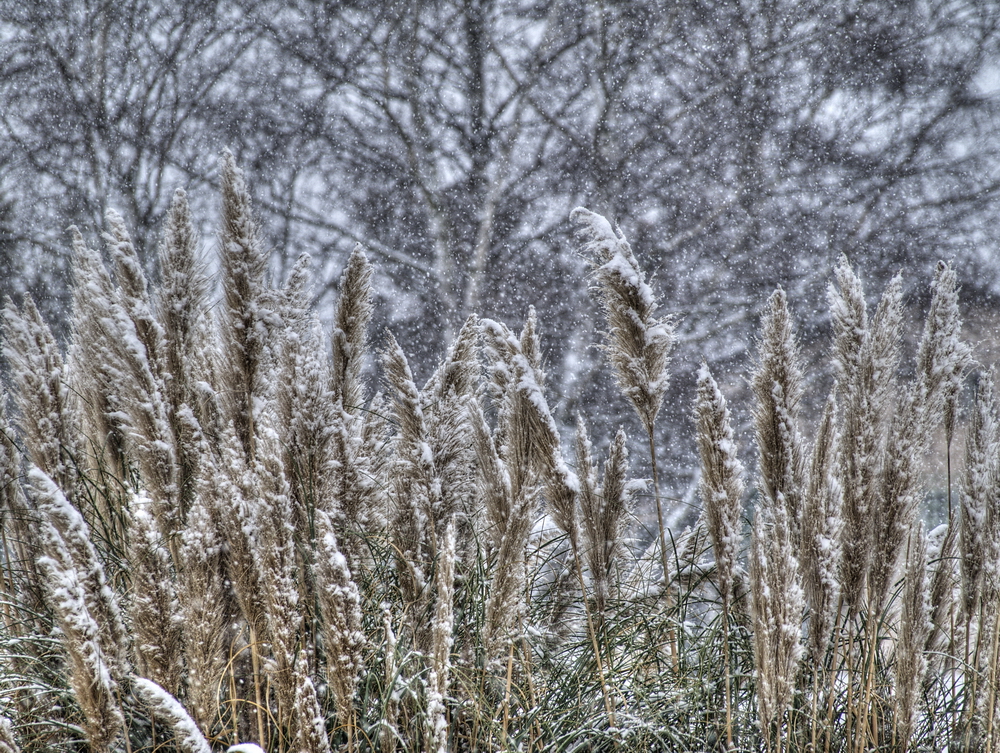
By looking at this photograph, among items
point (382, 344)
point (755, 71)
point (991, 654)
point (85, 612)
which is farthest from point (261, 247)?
point (755, 71)

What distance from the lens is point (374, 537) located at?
139 centimetres

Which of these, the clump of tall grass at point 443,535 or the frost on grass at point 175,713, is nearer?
the frost on grass at point 175,713

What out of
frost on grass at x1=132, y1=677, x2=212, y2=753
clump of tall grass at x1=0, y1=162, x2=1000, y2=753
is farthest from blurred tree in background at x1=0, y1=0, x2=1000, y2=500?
frost on grass at x1=132, y1=677, x2=212, y2=753

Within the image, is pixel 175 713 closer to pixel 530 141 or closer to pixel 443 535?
pixel 443 535

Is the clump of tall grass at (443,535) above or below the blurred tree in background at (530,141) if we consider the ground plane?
below

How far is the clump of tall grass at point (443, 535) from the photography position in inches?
31.6

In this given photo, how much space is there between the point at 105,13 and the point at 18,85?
60cm

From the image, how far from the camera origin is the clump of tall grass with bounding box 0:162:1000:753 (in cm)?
80

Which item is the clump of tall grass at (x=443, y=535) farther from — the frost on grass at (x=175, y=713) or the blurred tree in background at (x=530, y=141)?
the blurred tree in background at (x=530, y=141)

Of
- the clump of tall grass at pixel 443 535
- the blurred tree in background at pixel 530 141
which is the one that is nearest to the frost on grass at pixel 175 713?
the clump of tall grass at pixel 443 535

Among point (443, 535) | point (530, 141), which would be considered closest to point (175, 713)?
point (443, 535)

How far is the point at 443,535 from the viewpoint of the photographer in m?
1.01

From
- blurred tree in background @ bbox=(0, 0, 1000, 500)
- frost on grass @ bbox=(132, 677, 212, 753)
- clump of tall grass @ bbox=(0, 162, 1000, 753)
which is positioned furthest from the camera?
blurred tree in background @ bbox=(0, 0, 1000, 500)

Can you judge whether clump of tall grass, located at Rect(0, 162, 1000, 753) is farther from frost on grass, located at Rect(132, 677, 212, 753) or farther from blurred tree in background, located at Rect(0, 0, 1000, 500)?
blurred tree in background, located at Rect(0, 0, 1000, 500)
